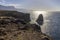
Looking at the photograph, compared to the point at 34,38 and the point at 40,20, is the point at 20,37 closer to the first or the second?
the point at 34,38

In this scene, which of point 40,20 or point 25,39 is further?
point 40,20

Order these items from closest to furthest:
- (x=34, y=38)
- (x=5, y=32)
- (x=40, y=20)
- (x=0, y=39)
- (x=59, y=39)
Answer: (x=0, y=39), (x=34, y=38), (x=5, y=32), (x=59, y=39), (x=40, y=20)

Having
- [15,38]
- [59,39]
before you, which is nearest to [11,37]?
[15,38]

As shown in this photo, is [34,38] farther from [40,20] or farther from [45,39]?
[40,20]

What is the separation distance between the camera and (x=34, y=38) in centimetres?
1591

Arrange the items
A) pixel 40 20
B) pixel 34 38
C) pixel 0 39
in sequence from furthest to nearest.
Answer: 1. pixel 40 20
2. pixel 34 38
3. pixel 0 39

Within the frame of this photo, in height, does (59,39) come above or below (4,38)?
below

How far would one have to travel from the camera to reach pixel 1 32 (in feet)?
55.3

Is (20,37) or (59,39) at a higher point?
(20,37)

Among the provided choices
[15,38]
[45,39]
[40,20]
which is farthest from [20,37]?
[40,20]

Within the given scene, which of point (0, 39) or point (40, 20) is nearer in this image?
point (0, 39)

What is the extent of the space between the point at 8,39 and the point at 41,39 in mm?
3345

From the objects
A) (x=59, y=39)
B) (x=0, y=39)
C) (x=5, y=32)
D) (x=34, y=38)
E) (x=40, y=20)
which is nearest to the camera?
(x=0, y=39)

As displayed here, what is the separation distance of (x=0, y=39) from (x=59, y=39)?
110ft
